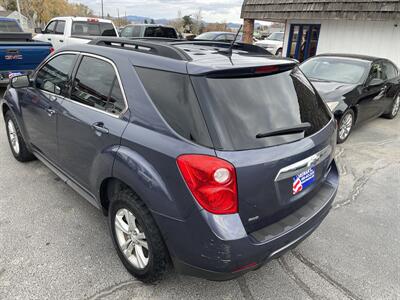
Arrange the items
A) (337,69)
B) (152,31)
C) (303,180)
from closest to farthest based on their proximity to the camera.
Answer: (303,180) < (337,69) < (152,31)

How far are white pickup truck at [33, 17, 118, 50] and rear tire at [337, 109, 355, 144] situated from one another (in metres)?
8.59

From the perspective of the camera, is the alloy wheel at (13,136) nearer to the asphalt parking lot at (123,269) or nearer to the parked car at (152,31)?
the asphalt parking lot at (123,269)

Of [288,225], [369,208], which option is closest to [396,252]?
[369,208]

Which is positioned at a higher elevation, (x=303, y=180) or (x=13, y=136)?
(x=303, y=180)

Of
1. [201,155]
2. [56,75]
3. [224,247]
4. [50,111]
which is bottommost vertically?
[224,247]

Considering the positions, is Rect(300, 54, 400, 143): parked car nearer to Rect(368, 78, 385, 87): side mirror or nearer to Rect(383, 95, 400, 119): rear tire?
Rect(368, 78, 385, 87): side mirror

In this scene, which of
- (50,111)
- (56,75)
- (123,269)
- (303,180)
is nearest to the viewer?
(303,180)

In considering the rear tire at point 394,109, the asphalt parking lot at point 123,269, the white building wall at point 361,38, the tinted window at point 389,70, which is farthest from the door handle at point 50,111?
the white building wall at point 361,38

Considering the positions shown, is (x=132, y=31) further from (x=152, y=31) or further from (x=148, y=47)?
(x=148, y=47)

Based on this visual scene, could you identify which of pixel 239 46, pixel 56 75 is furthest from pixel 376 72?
pixel 56 75

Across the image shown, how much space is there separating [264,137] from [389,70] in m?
6.74

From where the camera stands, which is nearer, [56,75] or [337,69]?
[56,75]

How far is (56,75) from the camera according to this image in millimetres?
3422

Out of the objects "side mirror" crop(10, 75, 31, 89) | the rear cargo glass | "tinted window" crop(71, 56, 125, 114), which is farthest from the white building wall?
"side mirror" crop(10, 75, 31, 89)
